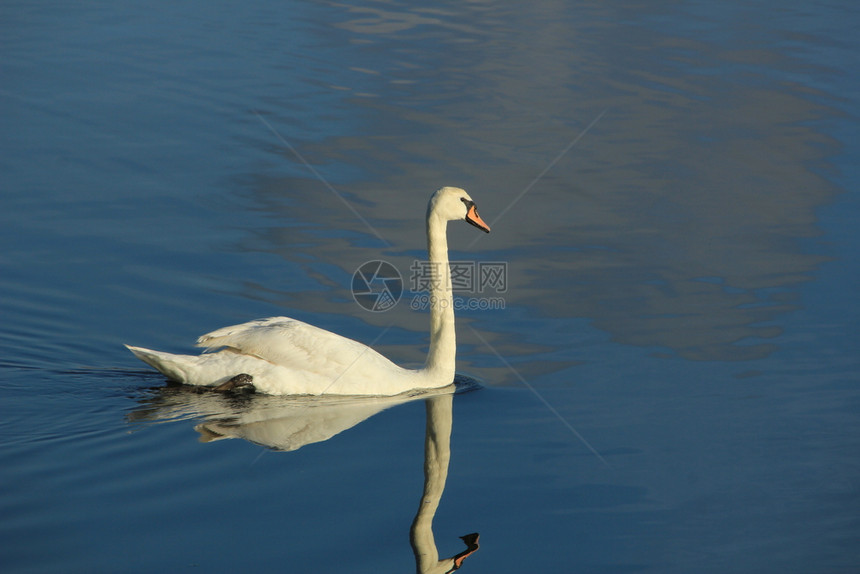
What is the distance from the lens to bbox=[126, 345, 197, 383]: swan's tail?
877 cm

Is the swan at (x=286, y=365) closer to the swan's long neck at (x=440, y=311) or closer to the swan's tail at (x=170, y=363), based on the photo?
the swan's tail at (x=170, y=363)

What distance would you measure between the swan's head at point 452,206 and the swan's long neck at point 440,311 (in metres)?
0.06

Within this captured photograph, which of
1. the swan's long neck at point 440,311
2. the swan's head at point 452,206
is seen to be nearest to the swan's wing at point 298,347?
the swan's long neck at point 440,311

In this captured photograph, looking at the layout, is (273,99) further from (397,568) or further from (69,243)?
(397,568)

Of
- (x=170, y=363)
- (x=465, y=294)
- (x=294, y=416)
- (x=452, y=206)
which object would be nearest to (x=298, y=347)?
(x=294, y=416)

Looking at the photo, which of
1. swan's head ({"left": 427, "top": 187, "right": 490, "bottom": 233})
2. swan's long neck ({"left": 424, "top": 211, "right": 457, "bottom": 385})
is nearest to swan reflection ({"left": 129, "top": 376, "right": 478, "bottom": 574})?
swan's long neck ({"left": 424, "top": 211, "right": 457, "bottom": 385})

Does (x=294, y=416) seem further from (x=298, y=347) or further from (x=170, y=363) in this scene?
(x=170, y=363)

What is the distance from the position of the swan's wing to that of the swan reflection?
31 cm

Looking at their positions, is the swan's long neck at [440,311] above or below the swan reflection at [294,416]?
above

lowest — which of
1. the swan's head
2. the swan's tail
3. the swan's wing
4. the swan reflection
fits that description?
the swan reflection

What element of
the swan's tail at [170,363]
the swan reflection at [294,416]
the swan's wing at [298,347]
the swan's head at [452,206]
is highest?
the swan's head at [452,206]

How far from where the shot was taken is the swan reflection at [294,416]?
26.2 ft

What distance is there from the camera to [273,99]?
18312 millimetres

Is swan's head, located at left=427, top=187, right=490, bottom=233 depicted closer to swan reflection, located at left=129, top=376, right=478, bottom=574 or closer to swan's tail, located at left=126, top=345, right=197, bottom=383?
swan reflection, located at left=129, top=376, right=478, bottom=574
